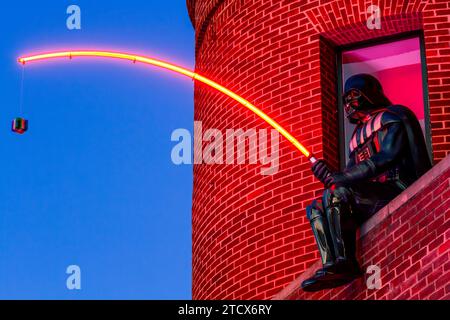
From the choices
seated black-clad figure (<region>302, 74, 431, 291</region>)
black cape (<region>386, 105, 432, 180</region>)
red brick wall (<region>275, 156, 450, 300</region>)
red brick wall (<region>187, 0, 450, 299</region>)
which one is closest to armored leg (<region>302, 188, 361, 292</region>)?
seated black-clad figure (<region>302, 74, 431, 291</region>)

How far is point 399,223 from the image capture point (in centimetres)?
1491

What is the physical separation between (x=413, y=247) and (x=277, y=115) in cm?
498

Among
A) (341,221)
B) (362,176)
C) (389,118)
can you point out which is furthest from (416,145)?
(341,221)

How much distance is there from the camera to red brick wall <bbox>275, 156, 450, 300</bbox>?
1422cm

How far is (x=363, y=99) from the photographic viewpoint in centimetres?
1653

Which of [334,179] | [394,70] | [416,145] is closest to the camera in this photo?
[334,179]

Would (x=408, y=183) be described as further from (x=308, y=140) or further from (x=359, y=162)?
(x=308, y=140)

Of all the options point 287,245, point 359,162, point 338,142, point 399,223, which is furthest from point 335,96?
point 399,223

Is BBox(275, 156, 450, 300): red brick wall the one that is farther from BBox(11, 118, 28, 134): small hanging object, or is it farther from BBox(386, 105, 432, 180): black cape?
BBox(11, 118, 28, 134): small hanging object

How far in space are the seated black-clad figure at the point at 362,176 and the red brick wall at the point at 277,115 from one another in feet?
6.42

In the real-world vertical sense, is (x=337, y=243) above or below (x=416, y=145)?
below

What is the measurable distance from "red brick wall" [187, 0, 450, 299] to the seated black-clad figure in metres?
1.96

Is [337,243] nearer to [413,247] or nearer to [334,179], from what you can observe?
[334,179]

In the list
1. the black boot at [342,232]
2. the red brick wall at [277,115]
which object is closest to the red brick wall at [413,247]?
the black boot at [342,232]
